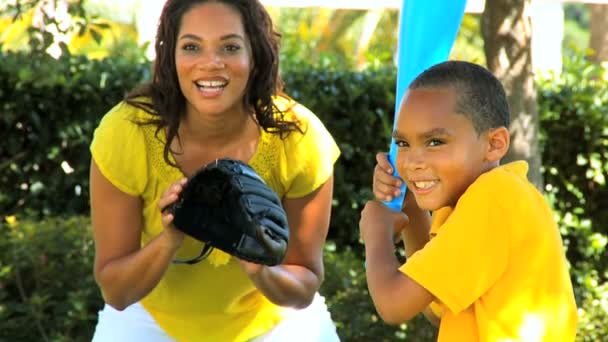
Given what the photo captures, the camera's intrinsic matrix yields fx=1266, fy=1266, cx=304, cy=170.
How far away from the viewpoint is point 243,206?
10.4 ft

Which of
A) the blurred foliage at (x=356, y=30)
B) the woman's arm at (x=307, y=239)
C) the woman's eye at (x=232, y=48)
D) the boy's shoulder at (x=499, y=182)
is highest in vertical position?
the woman's eye at (x=232, y=48)

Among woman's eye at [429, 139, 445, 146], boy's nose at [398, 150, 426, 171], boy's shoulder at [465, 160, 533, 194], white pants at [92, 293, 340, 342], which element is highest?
woman's eye at [429, 139, 445, 146]

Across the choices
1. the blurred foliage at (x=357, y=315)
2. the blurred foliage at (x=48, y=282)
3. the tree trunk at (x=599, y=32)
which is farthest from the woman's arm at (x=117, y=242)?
the tree trunk at (x=599, y=32)

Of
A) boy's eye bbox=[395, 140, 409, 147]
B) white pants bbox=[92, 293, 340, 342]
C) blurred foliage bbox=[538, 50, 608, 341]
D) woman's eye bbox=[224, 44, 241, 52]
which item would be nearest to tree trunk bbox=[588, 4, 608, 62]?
blurred foliage bbox=[538, 50, 608, 341]

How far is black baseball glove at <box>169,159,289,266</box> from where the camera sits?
10.4 feet

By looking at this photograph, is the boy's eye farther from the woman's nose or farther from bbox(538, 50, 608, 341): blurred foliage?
bbox(538, 50, 608, 341): blurred foliage

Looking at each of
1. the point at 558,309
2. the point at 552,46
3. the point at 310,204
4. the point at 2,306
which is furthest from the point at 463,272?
the point at 552,46

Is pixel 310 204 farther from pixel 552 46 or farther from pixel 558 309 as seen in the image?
pixel 552 46

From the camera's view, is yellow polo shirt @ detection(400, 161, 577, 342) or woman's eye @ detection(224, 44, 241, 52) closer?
yellow polo shirt @ detection(400, 161, 577, 342)

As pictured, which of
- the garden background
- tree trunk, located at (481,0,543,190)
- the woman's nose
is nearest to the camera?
the woman's nose

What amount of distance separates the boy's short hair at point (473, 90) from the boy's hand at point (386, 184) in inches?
11.1

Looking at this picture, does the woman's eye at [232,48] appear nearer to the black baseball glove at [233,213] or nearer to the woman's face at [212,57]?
the woman's face at [212,57]

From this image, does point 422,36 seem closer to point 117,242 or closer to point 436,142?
point 436,142

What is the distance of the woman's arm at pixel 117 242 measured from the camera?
11.8 feet
